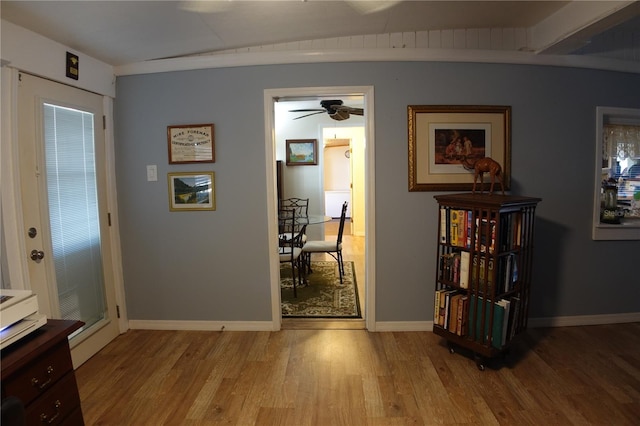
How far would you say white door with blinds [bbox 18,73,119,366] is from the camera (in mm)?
2051

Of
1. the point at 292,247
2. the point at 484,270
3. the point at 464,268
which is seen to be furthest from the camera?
the point at 292,247

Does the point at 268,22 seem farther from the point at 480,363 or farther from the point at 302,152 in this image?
the point at 302,152

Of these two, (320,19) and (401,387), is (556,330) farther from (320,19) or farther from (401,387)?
(320,19)

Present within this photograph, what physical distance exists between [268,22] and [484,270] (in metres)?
2.16

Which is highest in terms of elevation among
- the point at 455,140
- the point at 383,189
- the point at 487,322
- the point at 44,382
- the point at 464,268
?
the point at 455,140

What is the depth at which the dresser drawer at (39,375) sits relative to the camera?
3.78ft

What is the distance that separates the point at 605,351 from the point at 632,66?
226cm

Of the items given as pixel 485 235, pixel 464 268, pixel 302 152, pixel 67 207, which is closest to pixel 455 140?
pixel 485 235

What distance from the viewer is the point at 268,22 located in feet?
7.24

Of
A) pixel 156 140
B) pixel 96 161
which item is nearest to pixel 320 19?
pixel 156 140

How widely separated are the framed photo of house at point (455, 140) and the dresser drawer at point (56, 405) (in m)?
2.40

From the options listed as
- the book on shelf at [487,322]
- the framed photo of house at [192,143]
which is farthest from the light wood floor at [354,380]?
the framed photo of house at [192,143]

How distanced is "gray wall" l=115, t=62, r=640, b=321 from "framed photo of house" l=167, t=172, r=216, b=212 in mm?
56

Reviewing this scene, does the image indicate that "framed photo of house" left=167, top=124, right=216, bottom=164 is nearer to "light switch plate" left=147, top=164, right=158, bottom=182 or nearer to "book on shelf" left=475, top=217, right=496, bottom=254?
"light switch plate" left=147, top=164, right=158, bottom=182
